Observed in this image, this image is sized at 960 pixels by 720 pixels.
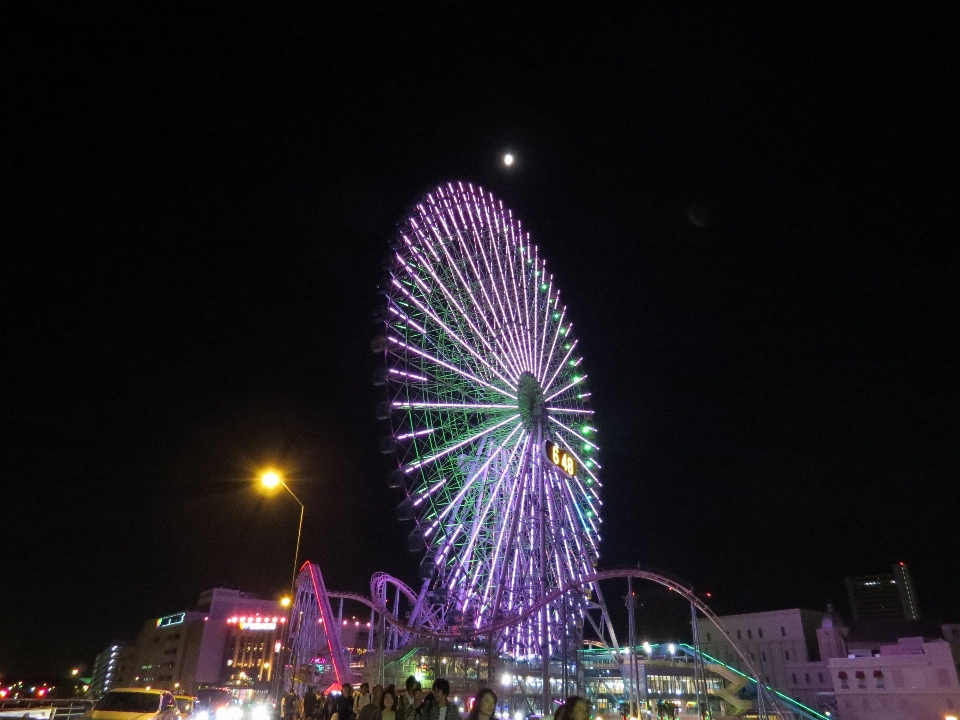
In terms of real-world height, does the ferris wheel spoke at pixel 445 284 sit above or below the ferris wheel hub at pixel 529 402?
above

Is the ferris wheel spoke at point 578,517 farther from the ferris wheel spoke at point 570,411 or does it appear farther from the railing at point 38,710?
the railing at point 38,710

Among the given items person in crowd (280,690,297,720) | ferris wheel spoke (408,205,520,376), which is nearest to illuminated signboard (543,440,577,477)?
ferris wheel spoke (408,205,520,376)

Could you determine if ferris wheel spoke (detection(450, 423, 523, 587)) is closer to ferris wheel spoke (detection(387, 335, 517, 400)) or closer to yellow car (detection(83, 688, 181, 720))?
ferris wheel spoke (detection(387, 335, 517, 400))

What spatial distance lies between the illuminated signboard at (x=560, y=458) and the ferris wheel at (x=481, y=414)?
6 cm

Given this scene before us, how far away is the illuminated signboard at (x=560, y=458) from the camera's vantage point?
3164cm

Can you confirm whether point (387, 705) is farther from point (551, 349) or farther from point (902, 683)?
point (902, 683)

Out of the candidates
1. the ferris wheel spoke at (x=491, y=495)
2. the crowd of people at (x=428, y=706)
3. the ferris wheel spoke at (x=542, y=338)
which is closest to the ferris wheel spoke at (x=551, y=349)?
the ferris wheel spoke at (x=542, y=338)

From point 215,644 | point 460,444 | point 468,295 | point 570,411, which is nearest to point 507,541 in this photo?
point 460,444

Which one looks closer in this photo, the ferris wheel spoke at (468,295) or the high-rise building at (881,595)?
the ferris wheel spoke at (468,295)

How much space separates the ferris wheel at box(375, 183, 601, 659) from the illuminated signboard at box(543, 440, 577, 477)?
6 cm

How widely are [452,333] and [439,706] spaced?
25.2 metres

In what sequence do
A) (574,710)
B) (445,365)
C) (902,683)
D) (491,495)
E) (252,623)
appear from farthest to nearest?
(252,623)
(902,683)
(491,495)
(445,365)
(574,710)

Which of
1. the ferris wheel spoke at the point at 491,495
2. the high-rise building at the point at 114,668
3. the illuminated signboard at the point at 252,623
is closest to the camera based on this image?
the ferris wheel spoke at the point at 491,495

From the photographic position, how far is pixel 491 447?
107 ft
